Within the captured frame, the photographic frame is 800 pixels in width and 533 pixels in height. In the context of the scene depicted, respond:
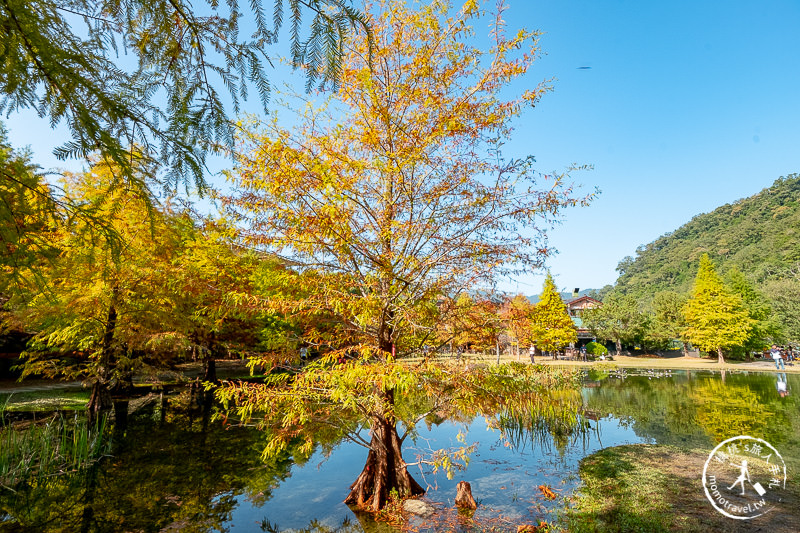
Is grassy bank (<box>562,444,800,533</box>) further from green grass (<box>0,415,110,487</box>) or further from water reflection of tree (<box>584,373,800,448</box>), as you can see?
green grass (<box>0,415,110,487</box>)

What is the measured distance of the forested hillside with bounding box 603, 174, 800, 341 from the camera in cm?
3916

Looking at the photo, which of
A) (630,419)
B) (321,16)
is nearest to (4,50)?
(321,16)

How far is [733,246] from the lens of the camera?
81.7 meters

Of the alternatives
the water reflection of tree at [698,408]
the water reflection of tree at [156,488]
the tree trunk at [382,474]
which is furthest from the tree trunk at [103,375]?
the water reflection of tree at [698,408]

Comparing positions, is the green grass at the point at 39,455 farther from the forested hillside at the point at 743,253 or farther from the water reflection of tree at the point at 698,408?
the forested hillside at the point at 743,253

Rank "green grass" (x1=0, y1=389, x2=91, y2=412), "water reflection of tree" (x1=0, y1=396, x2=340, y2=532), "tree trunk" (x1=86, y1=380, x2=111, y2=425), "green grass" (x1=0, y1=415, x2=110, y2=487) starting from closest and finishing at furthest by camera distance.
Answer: "water reflection of tree" (x1=0, y1=396, x2=340, y2=532) → "green grass" (x1=0, y1=415, x2=110, y2=487) → "tree trunk" (x1=86, y1=380, x2=111, y2=425) → "green grass" (x1=0, y1=389, x2=91, y2=412)

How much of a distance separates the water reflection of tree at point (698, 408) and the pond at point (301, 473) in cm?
6

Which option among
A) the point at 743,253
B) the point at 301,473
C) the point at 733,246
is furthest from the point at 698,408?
the point at 733,246

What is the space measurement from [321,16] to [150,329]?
1161 centimetres

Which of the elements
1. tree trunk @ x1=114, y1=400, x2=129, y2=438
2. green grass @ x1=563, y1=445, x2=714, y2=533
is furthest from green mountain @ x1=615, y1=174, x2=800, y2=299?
tree trunk @ x1=114, y1=400, x2=129, y2=438

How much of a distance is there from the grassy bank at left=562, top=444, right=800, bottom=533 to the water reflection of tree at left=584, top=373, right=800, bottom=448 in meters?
2.59

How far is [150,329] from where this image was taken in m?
10.9

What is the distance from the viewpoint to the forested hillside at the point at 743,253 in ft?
128

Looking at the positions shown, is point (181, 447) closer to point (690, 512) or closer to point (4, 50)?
point (4, 50)
